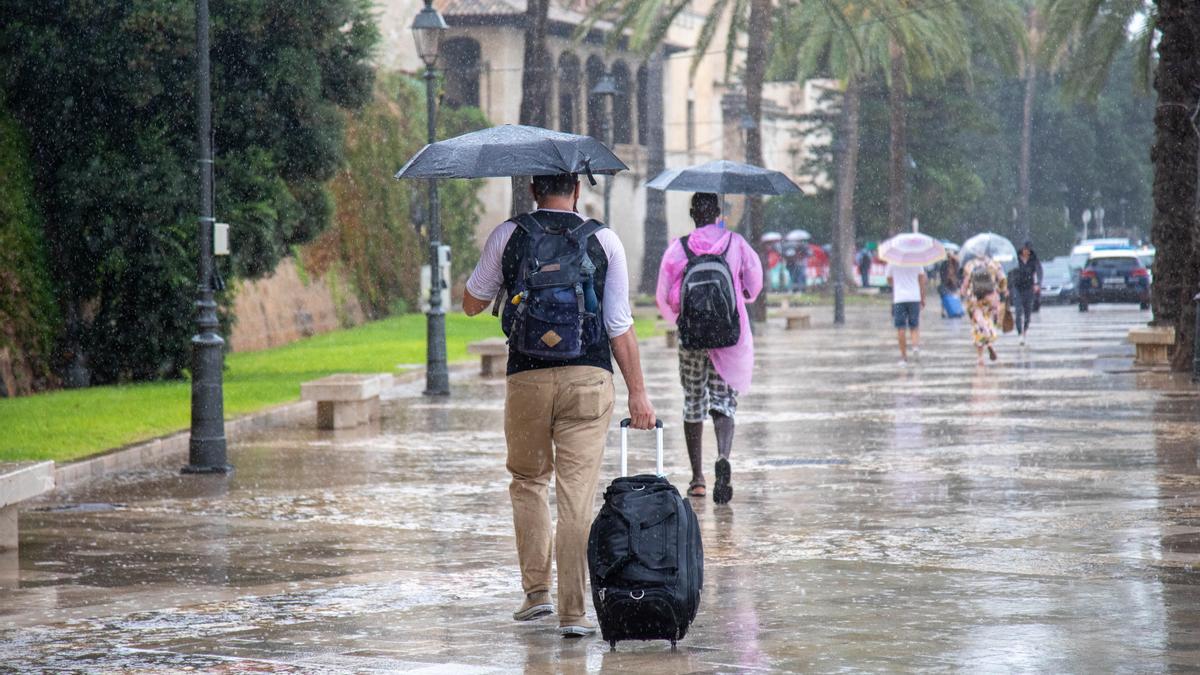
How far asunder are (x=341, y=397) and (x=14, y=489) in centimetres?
748

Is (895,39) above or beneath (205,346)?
above

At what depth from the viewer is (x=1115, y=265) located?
4978cm

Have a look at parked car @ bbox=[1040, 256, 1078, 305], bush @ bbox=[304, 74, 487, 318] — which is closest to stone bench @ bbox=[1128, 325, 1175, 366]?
bush @ bbox=[304, 74, 487, 318]

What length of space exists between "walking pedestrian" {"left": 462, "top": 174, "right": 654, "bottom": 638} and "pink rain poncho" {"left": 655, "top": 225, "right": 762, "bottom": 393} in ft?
12.3

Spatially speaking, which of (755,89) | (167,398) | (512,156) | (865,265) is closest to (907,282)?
(167,398)

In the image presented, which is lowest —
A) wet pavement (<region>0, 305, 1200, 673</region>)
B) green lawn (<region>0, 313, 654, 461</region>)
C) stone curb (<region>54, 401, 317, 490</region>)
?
wet pavement (<region>0, 305, 1200, 673</region>)

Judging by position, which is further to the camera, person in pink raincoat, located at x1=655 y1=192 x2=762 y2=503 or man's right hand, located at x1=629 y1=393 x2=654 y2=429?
person in pink raincoat, located at x1=655 y1=192 x2=762 y2=503

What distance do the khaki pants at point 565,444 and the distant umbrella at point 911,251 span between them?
18.9 meters

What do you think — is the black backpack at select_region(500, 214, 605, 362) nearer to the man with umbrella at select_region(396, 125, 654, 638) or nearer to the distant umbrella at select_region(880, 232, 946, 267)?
the man with umbrella at select_region(396, 125, 654, 638)

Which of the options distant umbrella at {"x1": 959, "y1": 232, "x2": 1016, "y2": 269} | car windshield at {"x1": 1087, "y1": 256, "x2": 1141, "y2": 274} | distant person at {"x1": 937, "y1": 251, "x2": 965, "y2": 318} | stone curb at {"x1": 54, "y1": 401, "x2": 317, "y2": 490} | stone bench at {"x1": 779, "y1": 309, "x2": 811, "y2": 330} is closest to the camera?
stone curb at {"x1": 54, "y1": 401, "x2": 317, "y2": 490}

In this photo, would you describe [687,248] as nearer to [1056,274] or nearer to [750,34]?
[750,34]

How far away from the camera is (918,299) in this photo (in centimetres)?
2559

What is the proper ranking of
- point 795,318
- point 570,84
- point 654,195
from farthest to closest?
point 570,84 → point 654,195 → point 795,318

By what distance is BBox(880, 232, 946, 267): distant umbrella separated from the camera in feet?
84.0
